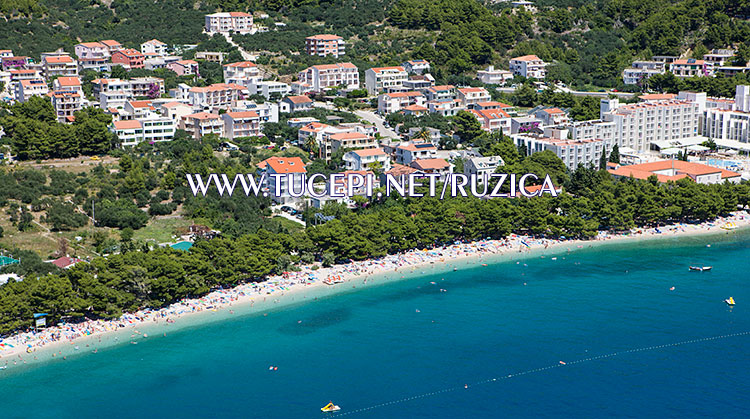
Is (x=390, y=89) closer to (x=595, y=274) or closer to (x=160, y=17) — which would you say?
(x=160, y=17)

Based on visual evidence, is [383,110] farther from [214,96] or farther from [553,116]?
[553,116]

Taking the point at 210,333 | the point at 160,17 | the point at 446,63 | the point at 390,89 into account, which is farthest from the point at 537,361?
the point at 160,17

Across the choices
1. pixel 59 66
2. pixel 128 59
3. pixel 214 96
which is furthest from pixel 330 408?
pixel 128 59

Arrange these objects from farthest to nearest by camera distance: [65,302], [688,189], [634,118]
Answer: [634,118]
[688,189]
[65,302]

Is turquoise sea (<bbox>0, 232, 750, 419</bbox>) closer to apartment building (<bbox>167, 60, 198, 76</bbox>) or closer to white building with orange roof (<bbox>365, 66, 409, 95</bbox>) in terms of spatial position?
white building with orange roof (<bbox>365, 66, 409, 95</bbox>)

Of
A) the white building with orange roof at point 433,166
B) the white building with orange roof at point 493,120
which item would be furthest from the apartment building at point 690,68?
the white building with orange roof at point 433,166

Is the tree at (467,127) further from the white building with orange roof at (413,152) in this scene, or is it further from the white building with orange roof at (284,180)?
the white building with orange roof at (284,180)
